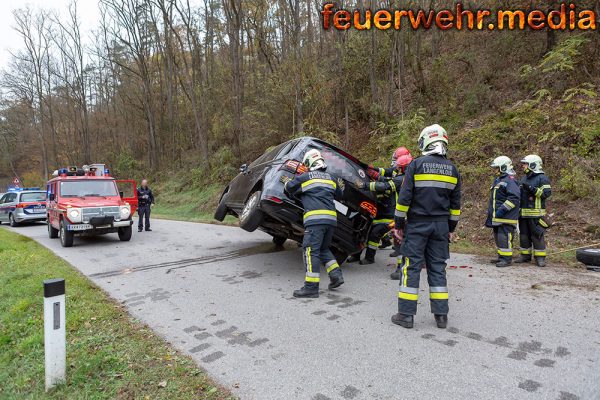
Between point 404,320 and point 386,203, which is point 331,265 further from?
point 386,203

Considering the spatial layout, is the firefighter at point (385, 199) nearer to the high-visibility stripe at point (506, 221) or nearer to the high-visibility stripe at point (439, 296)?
the high-visibility stripe at point (506, 221)

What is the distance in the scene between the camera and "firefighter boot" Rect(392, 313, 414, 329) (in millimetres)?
3718

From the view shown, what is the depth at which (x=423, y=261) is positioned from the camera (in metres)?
3.84

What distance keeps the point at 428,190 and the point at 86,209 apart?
838 centimetres

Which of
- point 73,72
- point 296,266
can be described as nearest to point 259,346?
point 296,266

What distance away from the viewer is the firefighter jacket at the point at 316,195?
486cm

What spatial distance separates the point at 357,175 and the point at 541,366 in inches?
146

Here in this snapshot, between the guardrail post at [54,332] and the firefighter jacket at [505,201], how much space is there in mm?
6048

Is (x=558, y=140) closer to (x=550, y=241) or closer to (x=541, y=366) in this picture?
(x=550, y=241)

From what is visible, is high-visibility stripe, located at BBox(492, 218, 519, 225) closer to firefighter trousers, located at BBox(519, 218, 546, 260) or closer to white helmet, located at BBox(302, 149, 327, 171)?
firefighter trousers, located at BBox(519, 218, 546, 260)

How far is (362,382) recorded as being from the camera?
2.74m

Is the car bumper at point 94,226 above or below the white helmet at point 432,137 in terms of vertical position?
below

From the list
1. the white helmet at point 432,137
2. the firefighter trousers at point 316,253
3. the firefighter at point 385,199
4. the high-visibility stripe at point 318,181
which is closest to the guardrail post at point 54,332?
the firefighter trousers at point 316,253

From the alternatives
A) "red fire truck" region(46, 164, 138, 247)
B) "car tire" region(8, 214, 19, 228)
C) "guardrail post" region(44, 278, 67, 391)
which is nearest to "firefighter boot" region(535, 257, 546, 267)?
"guardrail post" region(44, 278, 67, 391)
